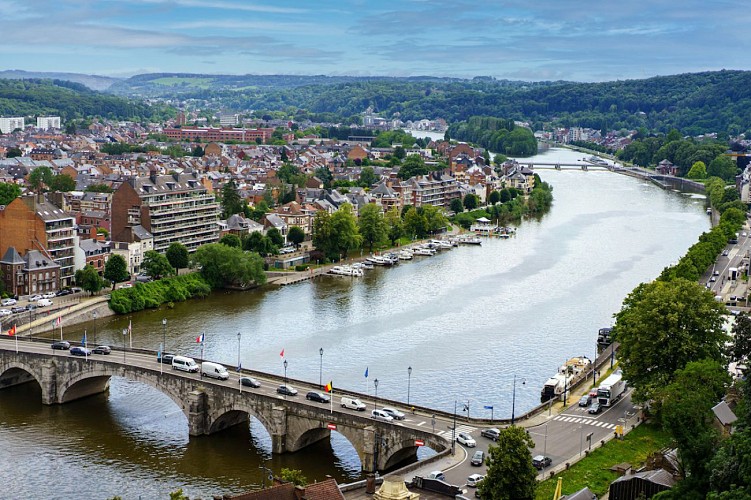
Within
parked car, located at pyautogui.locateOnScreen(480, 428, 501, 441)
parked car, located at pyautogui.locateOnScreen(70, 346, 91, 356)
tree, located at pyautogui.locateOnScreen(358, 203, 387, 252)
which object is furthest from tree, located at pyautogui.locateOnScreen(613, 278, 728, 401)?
tree, located at pyautogui.locateOnScreen(358, 203, 387, 252)

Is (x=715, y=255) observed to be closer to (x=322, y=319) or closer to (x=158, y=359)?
(x=322, y=319)

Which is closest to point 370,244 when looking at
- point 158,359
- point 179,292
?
point 179,292

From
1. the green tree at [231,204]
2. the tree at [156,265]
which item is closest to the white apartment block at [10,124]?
the green tree at [231,204]

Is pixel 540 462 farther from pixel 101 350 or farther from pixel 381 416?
pixel 101 350

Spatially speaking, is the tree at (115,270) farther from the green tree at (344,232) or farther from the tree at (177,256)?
the green tree at (344,232)

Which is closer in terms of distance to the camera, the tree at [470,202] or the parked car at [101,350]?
the parked car at [101,350]

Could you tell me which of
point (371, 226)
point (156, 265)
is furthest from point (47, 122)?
point (156, 265)

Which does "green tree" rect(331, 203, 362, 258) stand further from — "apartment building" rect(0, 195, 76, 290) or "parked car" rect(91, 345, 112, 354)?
"parked car" rect(91, 345, 112, 354)
